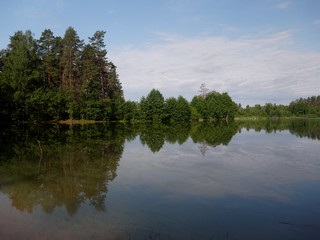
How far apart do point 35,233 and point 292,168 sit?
12705 millimetres

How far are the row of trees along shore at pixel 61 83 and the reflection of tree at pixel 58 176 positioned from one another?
3046cm

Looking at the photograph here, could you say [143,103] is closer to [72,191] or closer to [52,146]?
[52,146]

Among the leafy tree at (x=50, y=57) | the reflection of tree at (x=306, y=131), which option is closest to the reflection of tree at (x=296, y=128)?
the reflection of tree at (x=306, y=131)

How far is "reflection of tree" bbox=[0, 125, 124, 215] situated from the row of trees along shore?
30463mm

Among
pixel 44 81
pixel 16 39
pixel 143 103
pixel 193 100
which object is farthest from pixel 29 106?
pixel 193 100

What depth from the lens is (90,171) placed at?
13.9 metres

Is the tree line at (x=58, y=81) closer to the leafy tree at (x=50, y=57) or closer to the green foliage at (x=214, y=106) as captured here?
the leafy tree at (x=50, y=57)

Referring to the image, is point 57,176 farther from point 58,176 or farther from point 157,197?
point 157,197

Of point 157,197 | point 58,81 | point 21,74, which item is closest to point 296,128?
point 58,81

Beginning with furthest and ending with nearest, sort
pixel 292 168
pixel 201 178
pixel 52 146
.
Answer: pixel 52 146 < pixel 292 168 < pixel 201 178

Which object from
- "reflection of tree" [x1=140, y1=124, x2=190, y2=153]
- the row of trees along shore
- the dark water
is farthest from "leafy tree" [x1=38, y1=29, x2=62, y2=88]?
the dark water

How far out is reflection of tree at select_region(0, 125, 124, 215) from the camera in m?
9.66

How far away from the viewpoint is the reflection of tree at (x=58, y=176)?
9.66 meters

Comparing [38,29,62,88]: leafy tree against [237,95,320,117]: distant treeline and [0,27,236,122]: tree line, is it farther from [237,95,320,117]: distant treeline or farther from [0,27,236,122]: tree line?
[237,95,320,117]: distant treeline
